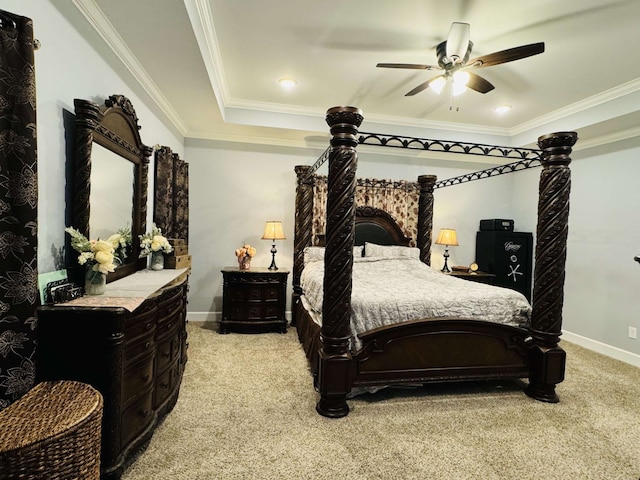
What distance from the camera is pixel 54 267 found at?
5.79ft

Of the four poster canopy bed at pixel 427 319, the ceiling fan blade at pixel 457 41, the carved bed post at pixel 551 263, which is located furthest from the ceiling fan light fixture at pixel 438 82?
the carved bed post at pixel 551 263

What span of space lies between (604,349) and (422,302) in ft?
9.36

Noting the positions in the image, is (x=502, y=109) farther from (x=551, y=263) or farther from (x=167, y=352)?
(x=167, y=352)

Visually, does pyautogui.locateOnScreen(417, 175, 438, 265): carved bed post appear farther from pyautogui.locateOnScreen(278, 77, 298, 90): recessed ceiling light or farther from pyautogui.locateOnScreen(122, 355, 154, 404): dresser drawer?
pyautogui.locateOnScreen(122, 355, 154, 404): dresser drawer

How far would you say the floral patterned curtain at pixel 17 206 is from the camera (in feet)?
4.31

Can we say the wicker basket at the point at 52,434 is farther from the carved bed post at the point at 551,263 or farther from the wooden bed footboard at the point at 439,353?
the carved bed post at the point at 551,263

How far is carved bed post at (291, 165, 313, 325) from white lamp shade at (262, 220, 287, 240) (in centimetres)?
27

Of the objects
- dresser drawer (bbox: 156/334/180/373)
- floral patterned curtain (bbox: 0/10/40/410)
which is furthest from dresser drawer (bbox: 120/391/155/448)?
floral patterned curtain (bbox: 0/10/40/410)

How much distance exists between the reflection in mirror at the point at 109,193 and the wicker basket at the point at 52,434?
1.02 meters

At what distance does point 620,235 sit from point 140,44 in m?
5.01

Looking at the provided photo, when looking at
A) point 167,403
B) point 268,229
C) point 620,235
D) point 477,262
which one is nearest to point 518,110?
point 620,235

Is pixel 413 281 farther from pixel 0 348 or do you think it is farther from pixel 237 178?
pixel 0 348

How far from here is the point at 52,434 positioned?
3.75ft

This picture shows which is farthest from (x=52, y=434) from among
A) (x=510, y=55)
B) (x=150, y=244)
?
(x=510, y=55)
